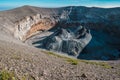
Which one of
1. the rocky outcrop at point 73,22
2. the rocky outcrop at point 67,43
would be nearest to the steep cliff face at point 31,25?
the rocky outcrop at point 73,22

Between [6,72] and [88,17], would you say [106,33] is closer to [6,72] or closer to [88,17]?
[88,17]

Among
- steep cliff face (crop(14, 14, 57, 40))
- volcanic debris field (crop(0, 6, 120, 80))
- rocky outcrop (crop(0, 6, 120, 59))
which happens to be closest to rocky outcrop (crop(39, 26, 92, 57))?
volcanic debris field (crop(0, 6, 120, 80))

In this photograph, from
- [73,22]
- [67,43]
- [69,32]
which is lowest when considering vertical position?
[67,43]

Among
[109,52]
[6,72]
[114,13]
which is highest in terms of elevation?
[6,72]

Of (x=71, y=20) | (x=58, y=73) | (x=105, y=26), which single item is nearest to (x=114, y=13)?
(x=105, y=26)

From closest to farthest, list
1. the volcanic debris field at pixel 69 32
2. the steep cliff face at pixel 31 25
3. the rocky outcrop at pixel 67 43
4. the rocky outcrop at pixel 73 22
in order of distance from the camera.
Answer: the volcanic debris field at pixel 69 32
the rocky outcrop at pixel 67 43
the rocky outcrop at pixel 73 22
the steep cliff face at pixel 31 25

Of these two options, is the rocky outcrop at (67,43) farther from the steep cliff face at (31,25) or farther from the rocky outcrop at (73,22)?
the steep cliff face at (31,25)

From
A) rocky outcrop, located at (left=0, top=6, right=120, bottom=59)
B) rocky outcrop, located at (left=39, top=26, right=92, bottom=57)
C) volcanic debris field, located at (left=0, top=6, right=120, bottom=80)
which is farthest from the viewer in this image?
rocky outcrop, located at (left=0, top=6, right=120, bottom=59)

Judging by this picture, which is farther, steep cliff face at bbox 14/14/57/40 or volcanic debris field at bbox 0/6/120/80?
steep cliff face at bbox 14/14/57/40

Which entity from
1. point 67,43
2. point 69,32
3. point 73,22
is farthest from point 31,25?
point 67,43

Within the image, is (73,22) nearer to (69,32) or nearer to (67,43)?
(69,32)

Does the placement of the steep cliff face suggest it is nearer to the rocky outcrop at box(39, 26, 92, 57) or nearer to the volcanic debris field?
the volcanic debris field
